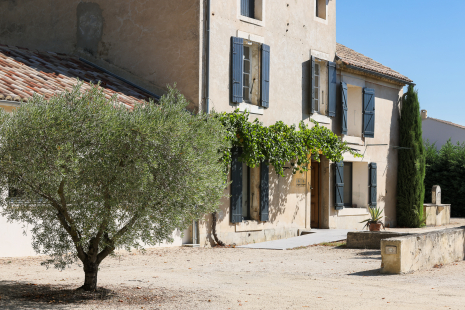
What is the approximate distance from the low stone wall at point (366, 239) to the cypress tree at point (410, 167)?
7122mm

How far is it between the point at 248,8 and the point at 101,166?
933 centimetres

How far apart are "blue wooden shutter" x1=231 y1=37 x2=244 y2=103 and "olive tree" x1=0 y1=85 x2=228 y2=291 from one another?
676cm

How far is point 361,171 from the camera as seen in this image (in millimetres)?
18125

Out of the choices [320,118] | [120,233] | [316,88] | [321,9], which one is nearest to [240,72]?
[316,88]

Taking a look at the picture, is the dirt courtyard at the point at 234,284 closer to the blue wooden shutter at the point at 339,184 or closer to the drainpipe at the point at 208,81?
the drainpipe at the point at 208,81

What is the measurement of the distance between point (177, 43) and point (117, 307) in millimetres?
8314

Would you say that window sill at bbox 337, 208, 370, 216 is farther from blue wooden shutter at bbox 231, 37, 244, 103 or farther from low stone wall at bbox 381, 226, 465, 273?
low stone wall at bbox 381, 226, 465, 273

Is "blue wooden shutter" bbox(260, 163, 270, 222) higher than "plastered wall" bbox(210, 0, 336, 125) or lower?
lower

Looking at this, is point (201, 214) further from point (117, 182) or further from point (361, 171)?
point (361, 171)

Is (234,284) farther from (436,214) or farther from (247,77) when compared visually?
(436,214)

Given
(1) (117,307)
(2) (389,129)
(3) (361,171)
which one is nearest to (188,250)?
(1) (117,307)

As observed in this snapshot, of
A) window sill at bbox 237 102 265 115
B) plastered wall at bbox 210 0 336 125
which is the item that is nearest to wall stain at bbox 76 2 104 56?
plastered wall at bbox 210 0 336 125

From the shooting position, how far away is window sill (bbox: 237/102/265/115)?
13656 millimetres

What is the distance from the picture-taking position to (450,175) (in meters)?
24.1
